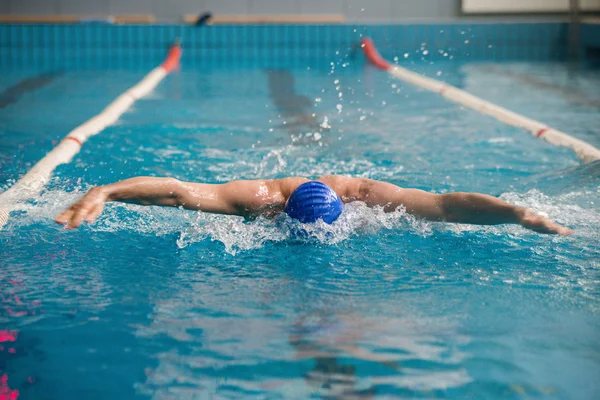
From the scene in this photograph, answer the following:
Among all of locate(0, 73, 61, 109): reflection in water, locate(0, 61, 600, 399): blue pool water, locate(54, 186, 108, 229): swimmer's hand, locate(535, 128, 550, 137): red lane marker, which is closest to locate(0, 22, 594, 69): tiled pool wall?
locate(0, 73, 61, 109): reflection in water

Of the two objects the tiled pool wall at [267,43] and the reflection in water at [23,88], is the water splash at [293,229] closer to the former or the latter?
the reflection in water at [23,88]

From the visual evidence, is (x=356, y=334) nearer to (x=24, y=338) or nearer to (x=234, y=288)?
(x=234, y=288)

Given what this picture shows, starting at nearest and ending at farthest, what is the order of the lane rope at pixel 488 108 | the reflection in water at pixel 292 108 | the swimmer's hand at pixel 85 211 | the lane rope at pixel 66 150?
the swimmer's hand at pixel 85 211 < the lane rope at pixel 66 150 < the lane rope at pixel 488 108 < the reflection in water at pixel 292 108

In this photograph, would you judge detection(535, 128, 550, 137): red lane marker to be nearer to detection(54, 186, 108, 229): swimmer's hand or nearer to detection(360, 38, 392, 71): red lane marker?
detection(54, 186, 108, 229): swimmer's hand

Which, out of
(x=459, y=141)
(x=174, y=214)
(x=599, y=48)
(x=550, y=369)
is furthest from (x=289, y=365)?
(x=599, y=48)

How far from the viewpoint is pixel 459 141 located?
5.32m

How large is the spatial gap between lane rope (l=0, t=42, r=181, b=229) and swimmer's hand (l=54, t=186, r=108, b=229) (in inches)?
29.3

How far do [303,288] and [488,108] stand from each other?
4.50 meters

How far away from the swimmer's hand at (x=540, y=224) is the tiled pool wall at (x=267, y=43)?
7.95m

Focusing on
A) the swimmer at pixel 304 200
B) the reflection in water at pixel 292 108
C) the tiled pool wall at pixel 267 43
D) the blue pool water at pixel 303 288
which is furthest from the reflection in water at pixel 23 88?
the swimmer at pixel 304 200

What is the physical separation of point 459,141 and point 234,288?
10.7ft

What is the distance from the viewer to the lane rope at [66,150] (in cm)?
355

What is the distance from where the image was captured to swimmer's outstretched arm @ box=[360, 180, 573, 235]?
2672 millimetres

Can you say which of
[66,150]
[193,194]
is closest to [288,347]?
[193,194]
